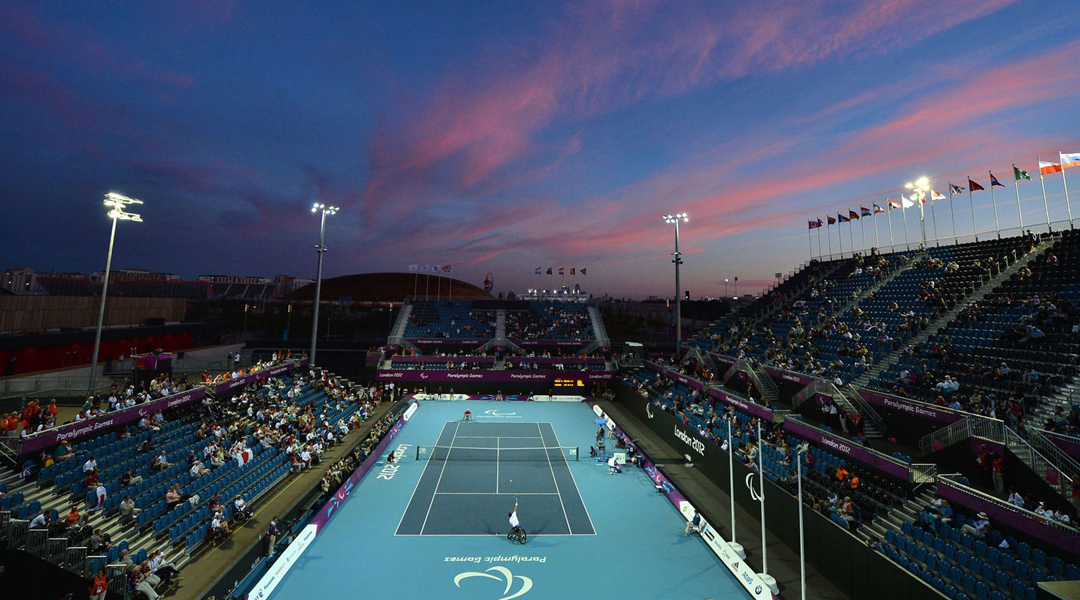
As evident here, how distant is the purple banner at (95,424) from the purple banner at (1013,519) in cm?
3142

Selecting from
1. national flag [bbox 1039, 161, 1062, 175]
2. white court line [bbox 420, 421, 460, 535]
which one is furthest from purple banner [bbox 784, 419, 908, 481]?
national flag [bbox 1039, 161, 1062, 175]

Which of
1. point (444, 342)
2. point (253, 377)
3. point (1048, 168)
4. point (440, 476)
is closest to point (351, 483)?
point (440, 476)

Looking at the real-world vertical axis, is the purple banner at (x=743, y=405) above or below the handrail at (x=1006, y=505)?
above

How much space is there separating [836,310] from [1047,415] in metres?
19.0

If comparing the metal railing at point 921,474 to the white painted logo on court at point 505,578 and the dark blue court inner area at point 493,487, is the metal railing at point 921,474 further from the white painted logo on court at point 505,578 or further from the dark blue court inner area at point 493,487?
the white painted logo on court at point 505,578

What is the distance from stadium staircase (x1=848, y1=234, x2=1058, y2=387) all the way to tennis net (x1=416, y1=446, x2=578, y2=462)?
17.7m

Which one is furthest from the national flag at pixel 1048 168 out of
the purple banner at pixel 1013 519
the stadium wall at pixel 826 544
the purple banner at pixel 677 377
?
the stadium wall at pixel 826 544

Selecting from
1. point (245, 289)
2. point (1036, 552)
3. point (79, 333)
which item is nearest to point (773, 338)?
point (1036, 552)

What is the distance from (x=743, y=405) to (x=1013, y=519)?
608 inches

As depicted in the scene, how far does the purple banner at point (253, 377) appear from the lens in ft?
93.8

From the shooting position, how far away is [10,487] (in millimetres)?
14961

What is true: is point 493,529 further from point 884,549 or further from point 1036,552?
point 1036,552

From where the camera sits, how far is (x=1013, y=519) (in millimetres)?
12883

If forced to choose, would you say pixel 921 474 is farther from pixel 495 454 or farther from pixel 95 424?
pixel 95 424
